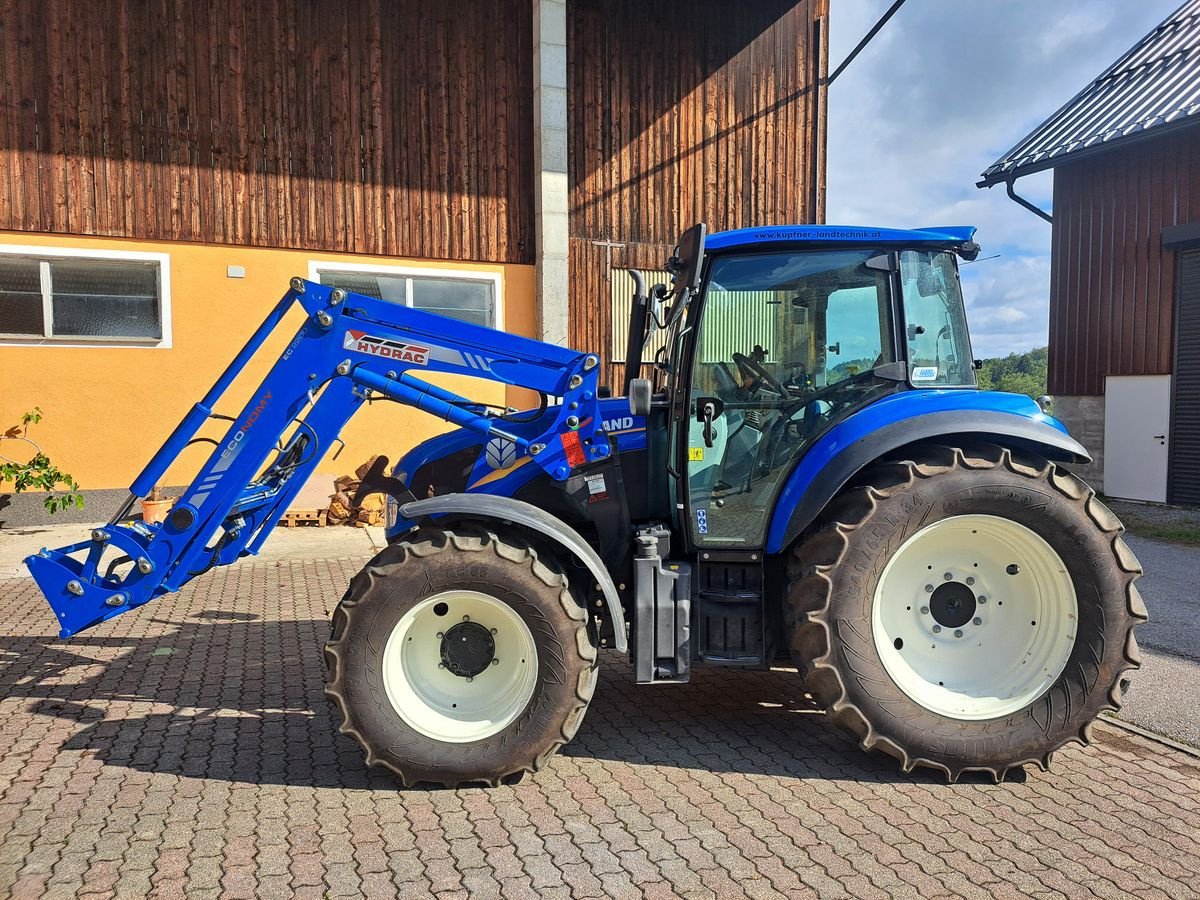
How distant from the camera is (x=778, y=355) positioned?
13.4 ft

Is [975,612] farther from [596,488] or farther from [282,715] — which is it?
[282,715]

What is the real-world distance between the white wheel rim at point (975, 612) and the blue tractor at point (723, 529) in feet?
0.04

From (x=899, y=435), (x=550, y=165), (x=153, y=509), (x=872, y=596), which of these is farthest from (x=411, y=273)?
(x=872, y=596)

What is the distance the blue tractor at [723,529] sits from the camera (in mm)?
3730

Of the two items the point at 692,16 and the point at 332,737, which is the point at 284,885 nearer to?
the point at 332,737

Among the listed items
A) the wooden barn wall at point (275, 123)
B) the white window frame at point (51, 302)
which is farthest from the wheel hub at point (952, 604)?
the white window frame at point (51, 302)

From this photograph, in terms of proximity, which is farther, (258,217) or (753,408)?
(258,217)

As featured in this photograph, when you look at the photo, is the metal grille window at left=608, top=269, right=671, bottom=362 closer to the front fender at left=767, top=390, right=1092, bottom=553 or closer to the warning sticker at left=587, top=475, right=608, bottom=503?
the warning sticker at left=587, top=475, right=608, bottom=503

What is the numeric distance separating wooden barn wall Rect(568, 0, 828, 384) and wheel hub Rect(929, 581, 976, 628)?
8.21 meters

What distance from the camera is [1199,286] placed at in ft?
38.7

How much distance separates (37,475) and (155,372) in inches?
63.5

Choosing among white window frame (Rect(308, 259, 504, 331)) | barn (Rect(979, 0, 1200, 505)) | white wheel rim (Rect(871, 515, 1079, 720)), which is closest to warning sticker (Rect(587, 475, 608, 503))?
white wheel rim (Rect(871, 515, 1079, 720))

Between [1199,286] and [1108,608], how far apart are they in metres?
10.3

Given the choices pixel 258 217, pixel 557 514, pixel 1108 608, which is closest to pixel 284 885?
pixel 557 514
